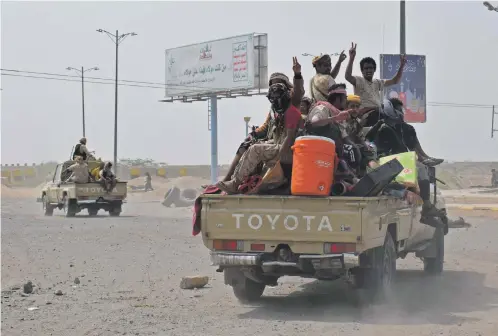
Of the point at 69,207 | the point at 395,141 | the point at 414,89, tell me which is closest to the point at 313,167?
the point at 395,141

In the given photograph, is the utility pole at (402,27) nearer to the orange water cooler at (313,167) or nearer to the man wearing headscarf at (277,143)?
the man wearing headscarf at (277,143)

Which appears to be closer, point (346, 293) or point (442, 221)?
point (346, 293)

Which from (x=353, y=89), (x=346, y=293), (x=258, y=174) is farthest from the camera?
(x=353, y=89)

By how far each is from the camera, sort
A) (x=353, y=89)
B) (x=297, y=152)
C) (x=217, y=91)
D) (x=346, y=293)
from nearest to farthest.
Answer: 1. (x=297, y=152)
2. (x=346, y=293)
3. (x=353, y=89)
4. (x=217, y=91)

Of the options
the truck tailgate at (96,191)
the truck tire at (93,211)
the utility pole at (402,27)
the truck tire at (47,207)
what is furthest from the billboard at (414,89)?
the truck tire at (47,207)

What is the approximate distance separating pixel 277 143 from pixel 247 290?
182 cm

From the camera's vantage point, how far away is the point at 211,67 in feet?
202

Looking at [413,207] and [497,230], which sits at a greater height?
[413,207]

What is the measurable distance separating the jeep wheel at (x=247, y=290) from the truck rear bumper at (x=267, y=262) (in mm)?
844

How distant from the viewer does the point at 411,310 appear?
9.52m

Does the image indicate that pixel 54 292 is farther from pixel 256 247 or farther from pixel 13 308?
pixel 256 247

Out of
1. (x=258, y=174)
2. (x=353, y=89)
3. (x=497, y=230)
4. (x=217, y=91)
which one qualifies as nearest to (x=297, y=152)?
(x=258, y=174)

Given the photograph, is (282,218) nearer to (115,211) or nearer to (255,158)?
(255,158)

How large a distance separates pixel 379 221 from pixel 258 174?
146 cm
